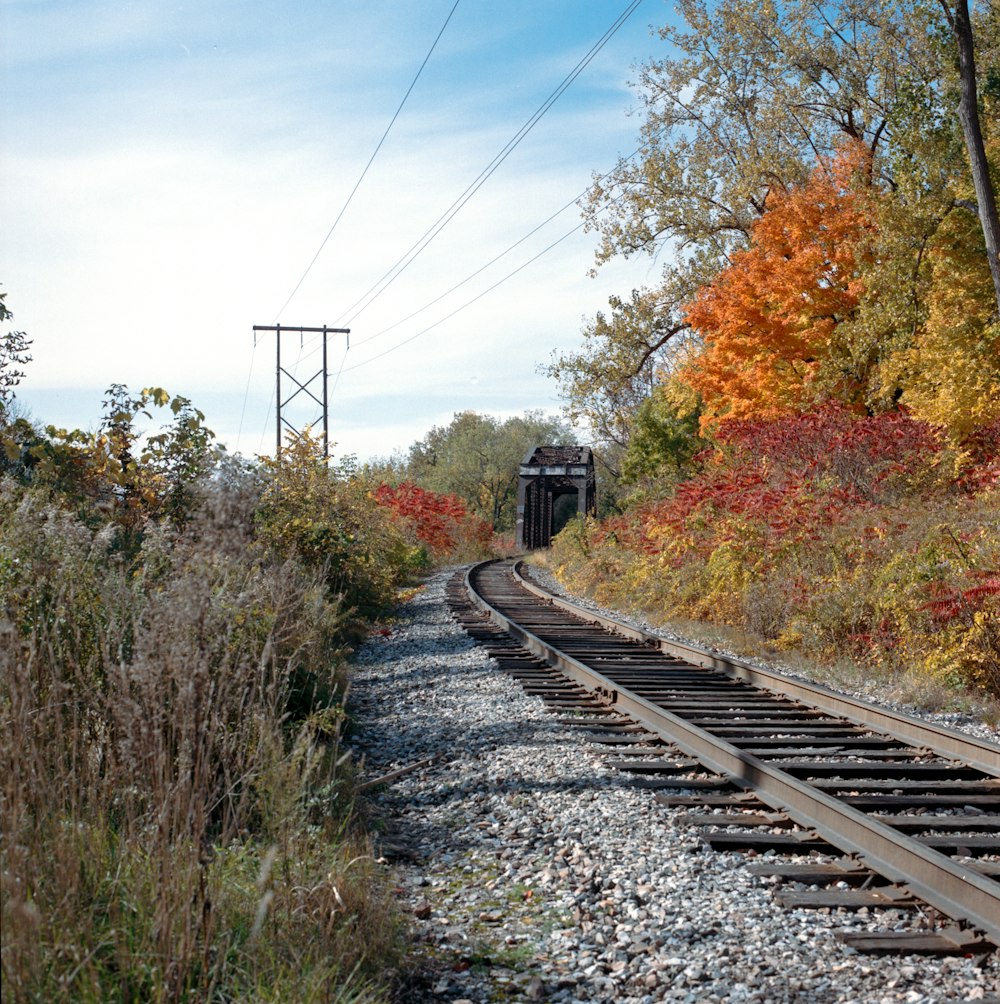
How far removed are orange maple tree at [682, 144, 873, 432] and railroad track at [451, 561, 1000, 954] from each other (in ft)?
38.4

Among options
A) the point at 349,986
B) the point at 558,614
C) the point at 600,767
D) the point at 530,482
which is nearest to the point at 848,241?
the point at 558,614

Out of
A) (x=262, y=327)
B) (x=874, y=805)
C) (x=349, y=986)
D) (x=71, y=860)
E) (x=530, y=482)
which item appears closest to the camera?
(x=71, y=860)

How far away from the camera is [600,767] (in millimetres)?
6934

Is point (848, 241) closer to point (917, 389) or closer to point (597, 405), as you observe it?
point (917, 389)

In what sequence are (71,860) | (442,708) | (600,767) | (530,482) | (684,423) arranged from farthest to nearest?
(530,482)
(684,423)
(442,708)
(600,767)
(71,860)

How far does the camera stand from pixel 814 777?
22.2 ft

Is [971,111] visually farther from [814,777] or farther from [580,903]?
[580,903]

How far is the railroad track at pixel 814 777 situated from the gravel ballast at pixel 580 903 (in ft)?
0.60

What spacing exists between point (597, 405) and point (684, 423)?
172 inches

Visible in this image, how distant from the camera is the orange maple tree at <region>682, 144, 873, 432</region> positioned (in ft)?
72.0

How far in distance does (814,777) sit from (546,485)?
45.9 metres

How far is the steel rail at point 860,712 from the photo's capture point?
6.97m

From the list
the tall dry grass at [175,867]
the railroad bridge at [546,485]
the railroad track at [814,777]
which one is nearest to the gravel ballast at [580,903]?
the railroad track at [814,777]

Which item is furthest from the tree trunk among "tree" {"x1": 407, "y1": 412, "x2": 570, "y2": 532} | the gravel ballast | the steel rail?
"tree" {"x1": 407, "y1": 412, "x2": 570, "y2": 532}
